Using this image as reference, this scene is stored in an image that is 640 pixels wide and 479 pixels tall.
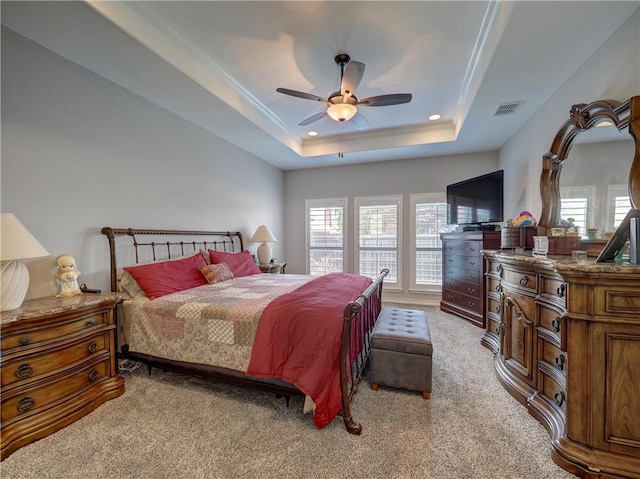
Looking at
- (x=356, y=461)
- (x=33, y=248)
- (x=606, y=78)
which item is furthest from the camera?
(x=606, y=78)

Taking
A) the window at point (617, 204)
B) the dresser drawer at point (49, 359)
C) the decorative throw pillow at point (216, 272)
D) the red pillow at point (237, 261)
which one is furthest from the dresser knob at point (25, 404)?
the window at point (617, 204)

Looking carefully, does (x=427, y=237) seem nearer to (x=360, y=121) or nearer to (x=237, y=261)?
(x=360, y=121)

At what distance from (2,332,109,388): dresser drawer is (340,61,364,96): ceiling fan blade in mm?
2873

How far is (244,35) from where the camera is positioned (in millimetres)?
2299

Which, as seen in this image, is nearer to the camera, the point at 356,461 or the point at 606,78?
the point at 356,461

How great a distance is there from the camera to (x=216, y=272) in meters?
3.15

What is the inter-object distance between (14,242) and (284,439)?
209 cm

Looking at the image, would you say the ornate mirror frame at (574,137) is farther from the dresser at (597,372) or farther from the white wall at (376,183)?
the white wall at (376,183)

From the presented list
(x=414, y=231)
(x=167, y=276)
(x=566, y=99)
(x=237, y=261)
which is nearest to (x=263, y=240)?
(x=237, y=261)

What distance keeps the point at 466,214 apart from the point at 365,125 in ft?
7.43

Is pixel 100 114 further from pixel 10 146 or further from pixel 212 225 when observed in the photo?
pixel 212 225

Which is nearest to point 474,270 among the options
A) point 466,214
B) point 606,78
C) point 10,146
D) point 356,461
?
point 466,214

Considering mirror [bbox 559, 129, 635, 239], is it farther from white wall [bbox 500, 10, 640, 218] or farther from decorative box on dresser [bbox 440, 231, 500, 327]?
decorative box on dresser [bbox 440, 231, 500, 327]

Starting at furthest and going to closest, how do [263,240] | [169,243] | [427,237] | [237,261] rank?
[427,237]
[263,240]
[237,261]
[169,243]
